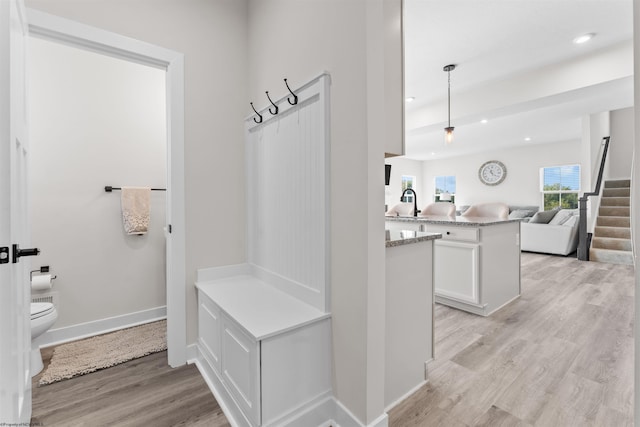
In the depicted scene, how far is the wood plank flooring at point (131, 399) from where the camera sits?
151 centimetres

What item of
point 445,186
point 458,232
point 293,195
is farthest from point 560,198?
point 293,195

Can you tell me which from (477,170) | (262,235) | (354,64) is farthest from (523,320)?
(477,170)

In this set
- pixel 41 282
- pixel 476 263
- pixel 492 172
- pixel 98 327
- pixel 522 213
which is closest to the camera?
pixel 41 282

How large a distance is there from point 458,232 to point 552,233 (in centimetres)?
432

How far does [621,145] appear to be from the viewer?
6098 millimetres

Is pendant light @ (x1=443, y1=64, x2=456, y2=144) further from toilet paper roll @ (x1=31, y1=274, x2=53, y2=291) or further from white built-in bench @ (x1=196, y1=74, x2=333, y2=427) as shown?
toilet paper roll @ (x1=31, y1=274, x2=53, y2=291)

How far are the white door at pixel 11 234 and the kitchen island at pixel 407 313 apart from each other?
151 cm

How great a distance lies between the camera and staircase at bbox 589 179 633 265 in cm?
499

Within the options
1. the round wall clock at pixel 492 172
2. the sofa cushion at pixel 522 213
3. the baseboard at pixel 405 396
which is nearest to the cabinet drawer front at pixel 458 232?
the baseboard at pixel 405 396

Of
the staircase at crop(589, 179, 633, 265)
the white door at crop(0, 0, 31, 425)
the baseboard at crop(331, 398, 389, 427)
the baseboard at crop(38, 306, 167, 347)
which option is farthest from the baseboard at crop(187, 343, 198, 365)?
the staircase at crop(589, 179, 633, 265)

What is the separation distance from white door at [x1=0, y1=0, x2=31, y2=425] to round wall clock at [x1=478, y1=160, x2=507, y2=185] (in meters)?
10.1

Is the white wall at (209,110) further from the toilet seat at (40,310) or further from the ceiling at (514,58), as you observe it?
the ceiling at (514,58)

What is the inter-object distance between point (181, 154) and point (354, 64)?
1.34 meters

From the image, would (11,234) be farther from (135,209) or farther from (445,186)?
(445,186)
